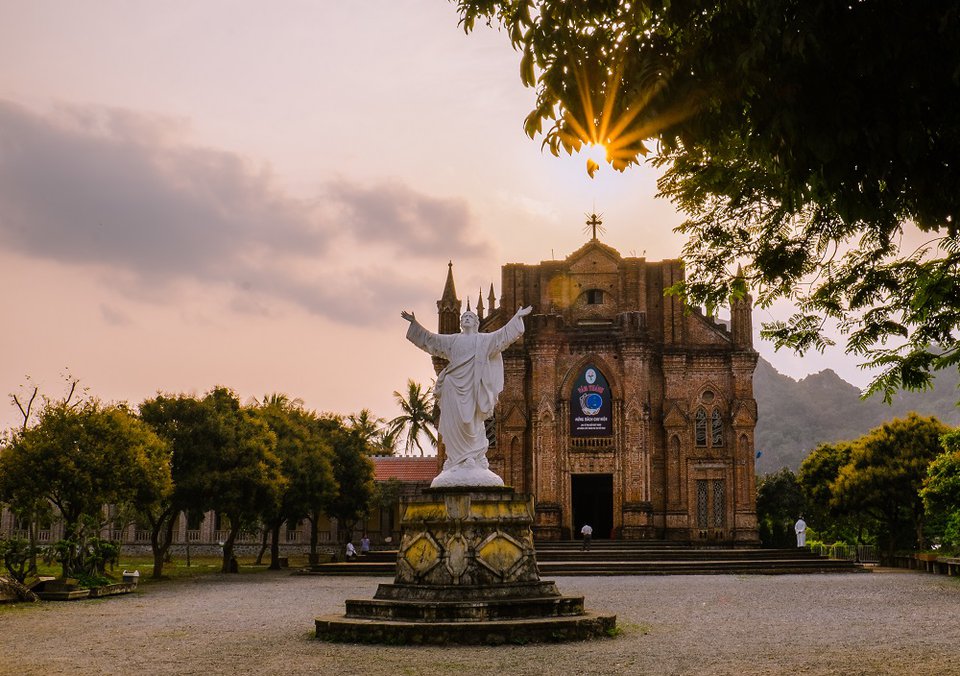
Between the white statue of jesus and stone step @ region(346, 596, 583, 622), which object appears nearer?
stone step @ region(346, 596, 583, 622)

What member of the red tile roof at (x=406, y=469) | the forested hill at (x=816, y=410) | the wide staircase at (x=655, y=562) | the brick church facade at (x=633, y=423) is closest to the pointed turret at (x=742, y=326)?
the brick church facade at (x=633, y=423)

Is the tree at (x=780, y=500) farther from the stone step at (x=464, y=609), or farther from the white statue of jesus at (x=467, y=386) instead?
the stone step at (x=464, y=609)

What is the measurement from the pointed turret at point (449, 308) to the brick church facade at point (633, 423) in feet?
8.19

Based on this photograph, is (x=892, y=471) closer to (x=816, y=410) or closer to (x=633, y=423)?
(x=633, y=423)

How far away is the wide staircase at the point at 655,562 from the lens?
32.3 m

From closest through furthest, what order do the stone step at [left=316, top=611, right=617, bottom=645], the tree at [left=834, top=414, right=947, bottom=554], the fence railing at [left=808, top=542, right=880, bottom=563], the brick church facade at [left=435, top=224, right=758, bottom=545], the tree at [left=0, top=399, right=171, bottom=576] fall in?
the stone step at [left=316, top=611, right=617, bottom=645] → the tree at [left=0, top=399, right=171, bottom=576] → the tree at [left=834, top=414, right=947, bottom=554] → the brick church facade at [left=435, top=224, right=758, bottom=545] → the fence railing at [left=808, top=542, right=880, bottom=563]

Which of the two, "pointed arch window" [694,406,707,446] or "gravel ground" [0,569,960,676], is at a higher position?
"pointed arch window" [694,406,707,446]

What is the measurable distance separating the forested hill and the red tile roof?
4123 inches

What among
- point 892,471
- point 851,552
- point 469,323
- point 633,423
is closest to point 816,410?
point 851,552

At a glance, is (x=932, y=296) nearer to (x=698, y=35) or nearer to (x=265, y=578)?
(x=698, y=35)

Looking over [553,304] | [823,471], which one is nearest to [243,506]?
[553,304]

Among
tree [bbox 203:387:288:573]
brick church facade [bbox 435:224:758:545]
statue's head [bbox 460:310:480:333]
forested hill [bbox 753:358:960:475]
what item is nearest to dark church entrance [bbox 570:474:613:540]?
brick church facade [bbox 435:224:758:545]

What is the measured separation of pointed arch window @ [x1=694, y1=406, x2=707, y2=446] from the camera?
43656 millimetres

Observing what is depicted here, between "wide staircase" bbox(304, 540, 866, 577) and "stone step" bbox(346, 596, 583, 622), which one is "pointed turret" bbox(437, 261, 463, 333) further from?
"stone step" bbox(346, 596, 583, 622)
